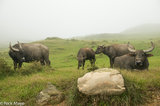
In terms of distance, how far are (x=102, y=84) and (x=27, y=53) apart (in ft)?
26.3

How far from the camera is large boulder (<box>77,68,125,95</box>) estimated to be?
4.16 meters

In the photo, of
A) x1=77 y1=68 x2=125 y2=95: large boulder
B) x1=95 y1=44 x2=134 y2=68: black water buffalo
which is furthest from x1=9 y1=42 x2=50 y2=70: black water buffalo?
x1=77 y1=68 x2=125 y2=95: large boulder

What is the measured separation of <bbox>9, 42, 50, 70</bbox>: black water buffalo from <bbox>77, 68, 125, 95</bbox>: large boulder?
6970 mm

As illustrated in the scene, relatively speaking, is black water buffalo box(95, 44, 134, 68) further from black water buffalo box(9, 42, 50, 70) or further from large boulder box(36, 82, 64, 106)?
large boulder box(36, 82, 64, 106)

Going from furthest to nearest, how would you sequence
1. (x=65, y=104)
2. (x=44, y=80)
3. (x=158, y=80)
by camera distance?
(x=44, y=80) → (x=158, y=80) → (x=65, y=104)

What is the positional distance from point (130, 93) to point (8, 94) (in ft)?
15.0

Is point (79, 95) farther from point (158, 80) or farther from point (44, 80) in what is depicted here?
point (158, 80)

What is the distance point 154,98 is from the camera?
4.38 m

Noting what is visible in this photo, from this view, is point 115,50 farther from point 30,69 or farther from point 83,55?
point 30,69

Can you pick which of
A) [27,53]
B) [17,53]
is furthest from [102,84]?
[27,53]

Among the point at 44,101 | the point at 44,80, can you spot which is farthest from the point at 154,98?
the point at 44,80

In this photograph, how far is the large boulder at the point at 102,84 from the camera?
4160mm

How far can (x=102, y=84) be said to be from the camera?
169 inches

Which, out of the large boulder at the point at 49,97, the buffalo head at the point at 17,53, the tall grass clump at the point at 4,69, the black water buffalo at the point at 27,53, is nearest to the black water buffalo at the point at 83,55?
the black water buffalo at the point at 27,53
